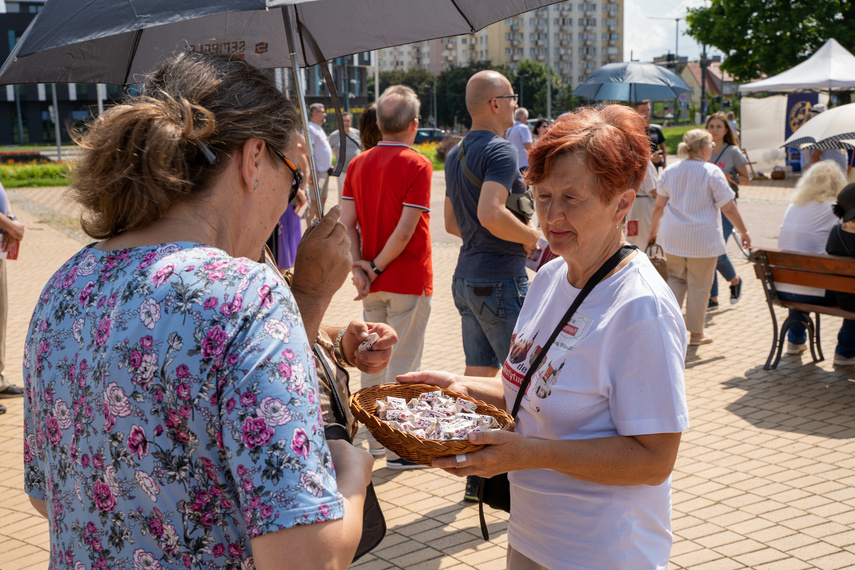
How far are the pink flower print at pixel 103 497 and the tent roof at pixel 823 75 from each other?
19.1 metres

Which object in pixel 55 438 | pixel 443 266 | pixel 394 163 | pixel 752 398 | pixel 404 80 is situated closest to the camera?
pixel 55 438

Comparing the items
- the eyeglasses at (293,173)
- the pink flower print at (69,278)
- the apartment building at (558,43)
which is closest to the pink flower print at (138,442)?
the pink flower print at (69,278)

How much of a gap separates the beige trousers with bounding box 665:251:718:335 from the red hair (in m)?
5.81

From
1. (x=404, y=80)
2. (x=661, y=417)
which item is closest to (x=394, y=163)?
(x=661, y=417)

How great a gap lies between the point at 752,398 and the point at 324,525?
232 inches

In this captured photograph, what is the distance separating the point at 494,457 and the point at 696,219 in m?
6.26

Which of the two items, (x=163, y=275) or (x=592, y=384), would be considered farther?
(x=592, y=384)

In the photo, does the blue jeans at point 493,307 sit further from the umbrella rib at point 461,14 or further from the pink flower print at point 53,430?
the pink flower print at point 53,430

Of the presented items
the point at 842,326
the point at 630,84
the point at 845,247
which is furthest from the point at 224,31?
the point at 630,84

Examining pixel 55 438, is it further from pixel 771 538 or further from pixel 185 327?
pixel 771 538

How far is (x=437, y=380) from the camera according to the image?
2.65 m

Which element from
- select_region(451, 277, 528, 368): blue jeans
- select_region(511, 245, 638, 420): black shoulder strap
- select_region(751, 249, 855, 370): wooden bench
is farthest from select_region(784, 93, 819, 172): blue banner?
select_region(511, 245, 638, 420): black shoulder strap

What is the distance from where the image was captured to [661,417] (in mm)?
2029

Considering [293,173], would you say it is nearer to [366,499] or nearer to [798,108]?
[366,499]
